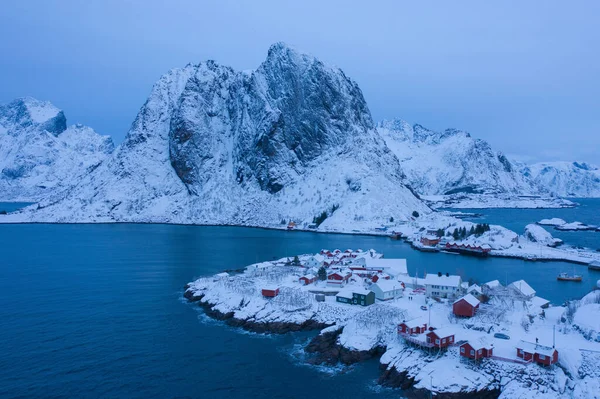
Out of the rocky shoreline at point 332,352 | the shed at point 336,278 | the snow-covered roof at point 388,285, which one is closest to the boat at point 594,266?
the snow-covered roof at point 388,285

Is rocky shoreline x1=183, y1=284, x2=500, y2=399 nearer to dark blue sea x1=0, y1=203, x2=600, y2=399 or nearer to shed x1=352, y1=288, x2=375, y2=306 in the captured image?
dark blue sea x1=0, y1=203, x2=600, y2=399

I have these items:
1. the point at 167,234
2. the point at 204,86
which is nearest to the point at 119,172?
the point at 204,86

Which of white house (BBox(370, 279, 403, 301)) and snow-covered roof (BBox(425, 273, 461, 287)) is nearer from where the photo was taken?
white house (BBox(370, 279, 403, 301))

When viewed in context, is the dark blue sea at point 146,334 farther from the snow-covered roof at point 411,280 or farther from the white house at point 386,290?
the white house at point 386,290

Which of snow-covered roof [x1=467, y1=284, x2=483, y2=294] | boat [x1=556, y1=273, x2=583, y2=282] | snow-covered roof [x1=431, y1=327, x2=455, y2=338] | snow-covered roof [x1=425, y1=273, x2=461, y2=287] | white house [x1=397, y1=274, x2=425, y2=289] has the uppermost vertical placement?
snow-covered roof [x1=425, y1=273, x2=461, y2=287]

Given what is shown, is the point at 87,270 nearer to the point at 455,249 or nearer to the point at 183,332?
the point at 183,332

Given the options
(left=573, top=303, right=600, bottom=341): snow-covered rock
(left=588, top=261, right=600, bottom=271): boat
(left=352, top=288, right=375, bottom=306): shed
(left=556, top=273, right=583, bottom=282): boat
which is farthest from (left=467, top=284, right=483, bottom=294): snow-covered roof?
(left=588, top=261, right=600, bottom=271): boat

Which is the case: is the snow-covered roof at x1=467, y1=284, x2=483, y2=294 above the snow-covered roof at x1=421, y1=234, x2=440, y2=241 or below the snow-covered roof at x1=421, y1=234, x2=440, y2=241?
above
